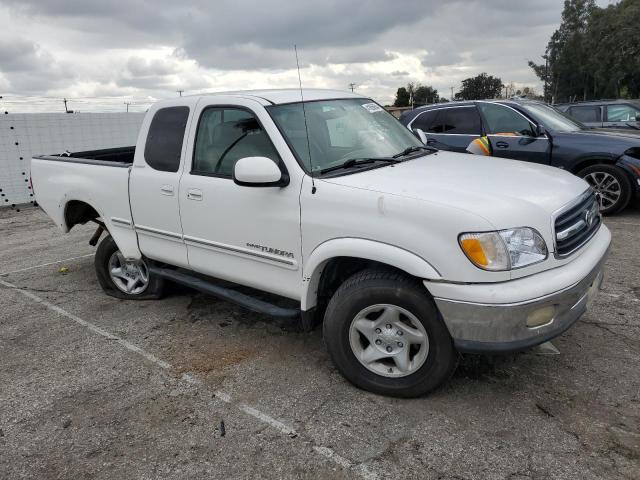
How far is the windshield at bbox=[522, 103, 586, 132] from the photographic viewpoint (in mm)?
7859

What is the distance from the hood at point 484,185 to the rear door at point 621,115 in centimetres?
888

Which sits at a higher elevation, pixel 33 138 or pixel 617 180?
pixel 33 138

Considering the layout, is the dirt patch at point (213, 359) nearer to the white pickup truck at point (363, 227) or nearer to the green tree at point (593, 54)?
the white pickup truck at point (363, 227)

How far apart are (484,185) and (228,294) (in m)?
2.05

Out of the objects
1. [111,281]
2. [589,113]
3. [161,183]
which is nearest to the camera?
[161,183]

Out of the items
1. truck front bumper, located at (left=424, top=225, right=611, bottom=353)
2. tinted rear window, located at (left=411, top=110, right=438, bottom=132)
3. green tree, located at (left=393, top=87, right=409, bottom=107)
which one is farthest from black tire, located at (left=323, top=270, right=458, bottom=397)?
green tree, located at (left=393, top=87, right=409, bottom=107)

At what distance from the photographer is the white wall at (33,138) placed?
489 inches

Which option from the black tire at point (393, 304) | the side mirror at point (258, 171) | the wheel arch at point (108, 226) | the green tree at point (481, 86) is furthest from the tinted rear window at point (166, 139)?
the green tree at point (481, 86)

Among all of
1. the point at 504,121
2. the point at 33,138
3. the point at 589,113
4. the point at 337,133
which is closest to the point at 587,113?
the point at 589,113

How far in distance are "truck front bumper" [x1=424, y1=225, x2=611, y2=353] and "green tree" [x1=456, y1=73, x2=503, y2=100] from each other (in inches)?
2282

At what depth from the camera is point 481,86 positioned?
58906 millimetres

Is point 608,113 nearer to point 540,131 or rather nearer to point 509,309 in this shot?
point 540,131

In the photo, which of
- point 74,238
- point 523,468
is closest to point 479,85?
point 74,238

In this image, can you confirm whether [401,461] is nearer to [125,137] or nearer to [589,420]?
[589,420]
